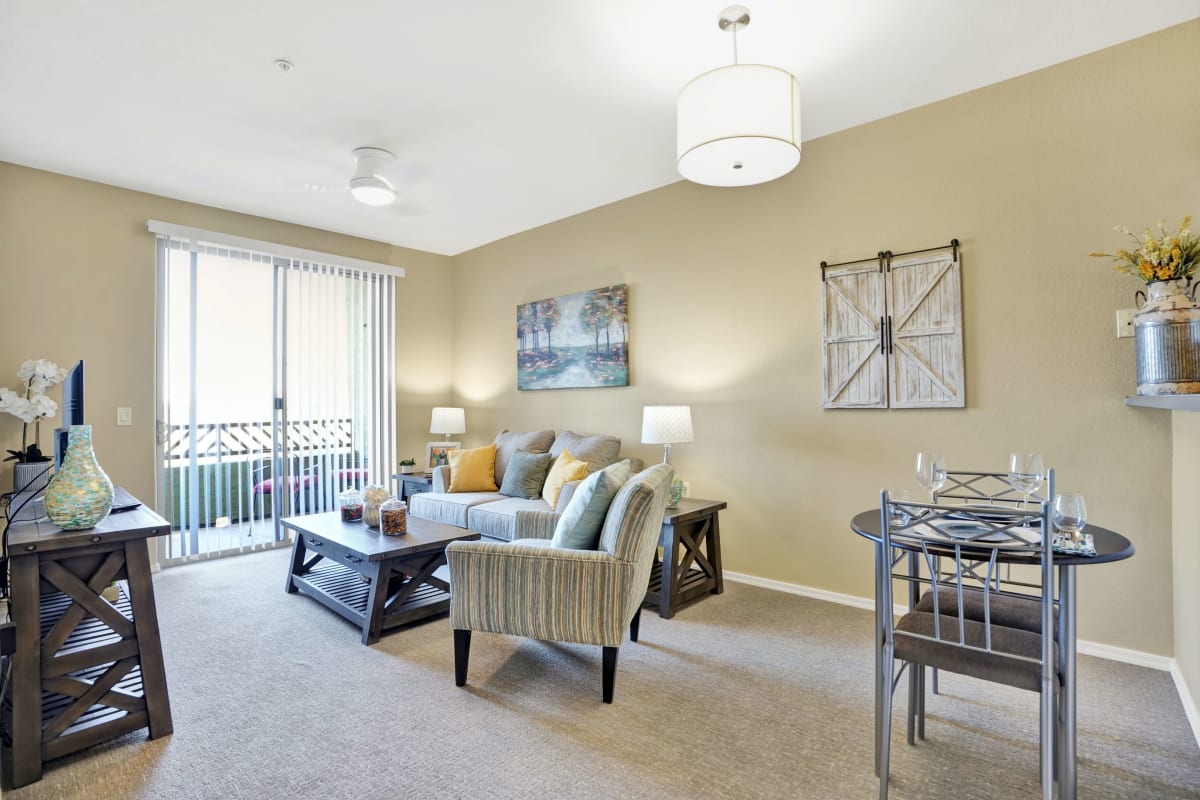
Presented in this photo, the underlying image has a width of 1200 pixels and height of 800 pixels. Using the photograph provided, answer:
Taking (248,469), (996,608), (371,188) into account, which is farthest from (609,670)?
(248,469)

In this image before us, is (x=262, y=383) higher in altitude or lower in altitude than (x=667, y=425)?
higher

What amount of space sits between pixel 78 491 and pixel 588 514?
5.87 ft

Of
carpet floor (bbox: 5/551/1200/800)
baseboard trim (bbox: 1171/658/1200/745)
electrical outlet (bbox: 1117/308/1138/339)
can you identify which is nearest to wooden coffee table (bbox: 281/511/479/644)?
carpet floor (bbox: 5/551/1200/800)

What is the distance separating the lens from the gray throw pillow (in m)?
4.24

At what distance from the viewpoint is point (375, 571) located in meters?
2.88

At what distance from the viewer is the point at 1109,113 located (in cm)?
261

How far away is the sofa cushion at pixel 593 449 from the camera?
411 cm

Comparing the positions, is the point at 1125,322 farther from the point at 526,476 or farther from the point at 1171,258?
the point at 526,476

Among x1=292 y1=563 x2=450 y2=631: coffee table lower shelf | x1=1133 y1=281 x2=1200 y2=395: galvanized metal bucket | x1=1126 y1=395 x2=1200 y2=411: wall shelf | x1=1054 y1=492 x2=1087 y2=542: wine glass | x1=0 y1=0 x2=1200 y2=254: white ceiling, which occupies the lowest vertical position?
x1=292 y1=563 x2=450 y2=631: coffee table lower shelf

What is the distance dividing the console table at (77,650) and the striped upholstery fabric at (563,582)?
106cm

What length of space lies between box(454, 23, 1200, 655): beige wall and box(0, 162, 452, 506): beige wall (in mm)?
3268

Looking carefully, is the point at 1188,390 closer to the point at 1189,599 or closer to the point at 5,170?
the point at 1189,599

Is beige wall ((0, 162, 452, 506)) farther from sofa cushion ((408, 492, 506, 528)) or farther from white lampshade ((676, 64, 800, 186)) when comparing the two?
white lampshade ((676, 64, 800, 186))

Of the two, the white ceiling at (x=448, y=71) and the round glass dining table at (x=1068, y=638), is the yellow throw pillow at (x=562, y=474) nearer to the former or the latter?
the white ceiling at (x=448, y=71)
